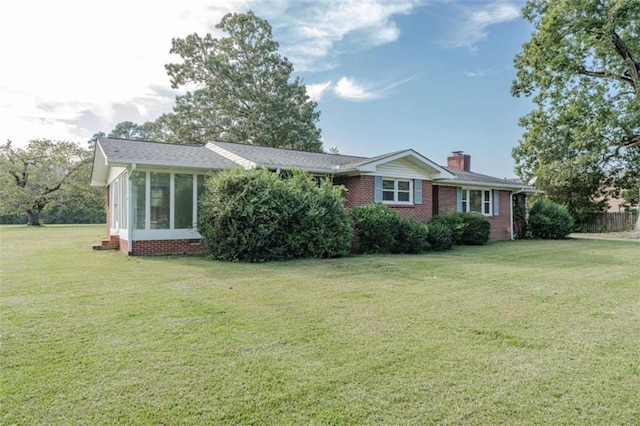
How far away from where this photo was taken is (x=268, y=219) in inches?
403

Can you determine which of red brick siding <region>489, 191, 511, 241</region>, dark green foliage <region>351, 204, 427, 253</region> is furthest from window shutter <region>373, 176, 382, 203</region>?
red brick siding <region>489, 191, 511, 241</region>

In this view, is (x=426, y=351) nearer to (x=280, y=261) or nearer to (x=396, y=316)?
(x=396, y=316)

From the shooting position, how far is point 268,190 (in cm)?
1033

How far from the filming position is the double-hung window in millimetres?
14234

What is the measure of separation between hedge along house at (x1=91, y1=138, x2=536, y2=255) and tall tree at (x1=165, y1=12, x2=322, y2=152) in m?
13.2

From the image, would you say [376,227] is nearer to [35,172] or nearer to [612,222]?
[612,222]

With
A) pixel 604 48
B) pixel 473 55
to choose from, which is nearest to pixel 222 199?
pixel 473 55

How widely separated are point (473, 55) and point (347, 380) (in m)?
17.7

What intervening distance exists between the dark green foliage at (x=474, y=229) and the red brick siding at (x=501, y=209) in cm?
124

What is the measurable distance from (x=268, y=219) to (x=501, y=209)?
12.8 m

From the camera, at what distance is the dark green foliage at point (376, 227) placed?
11883mm

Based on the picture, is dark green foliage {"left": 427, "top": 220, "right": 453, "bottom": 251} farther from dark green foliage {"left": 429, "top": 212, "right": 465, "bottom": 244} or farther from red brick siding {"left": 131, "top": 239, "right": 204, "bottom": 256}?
red brick siding {"left": 131, "top": 239, "right": 204, "bottom": 256}

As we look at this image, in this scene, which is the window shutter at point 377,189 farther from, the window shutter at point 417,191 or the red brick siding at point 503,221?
the red brick siding at point 503,221

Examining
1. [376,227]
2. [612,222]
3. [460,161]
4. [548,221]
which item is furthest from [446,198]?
[612,222]
